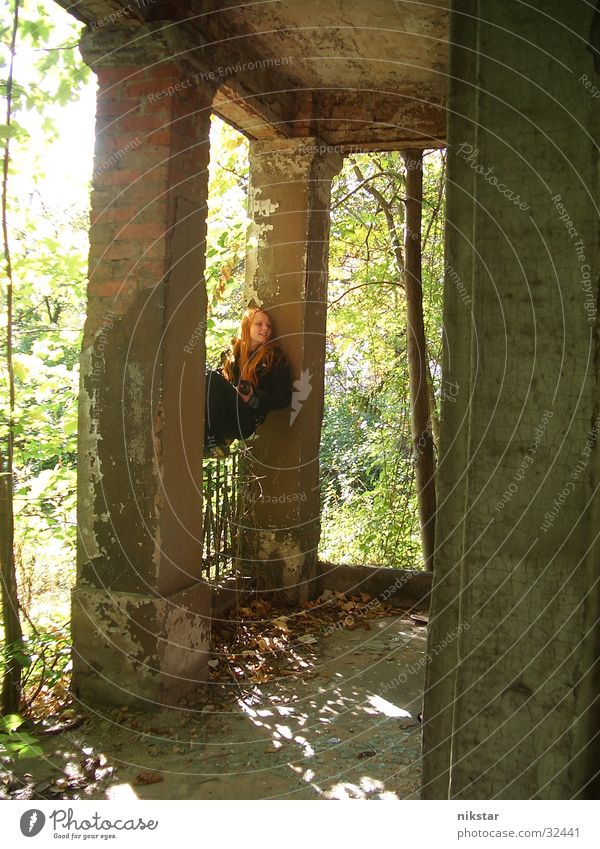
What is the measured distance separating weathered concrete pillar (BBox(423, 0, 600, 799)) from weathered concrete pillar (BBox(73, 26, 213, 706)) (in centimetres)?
→ 243

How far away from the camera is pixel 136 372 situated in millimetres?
3957

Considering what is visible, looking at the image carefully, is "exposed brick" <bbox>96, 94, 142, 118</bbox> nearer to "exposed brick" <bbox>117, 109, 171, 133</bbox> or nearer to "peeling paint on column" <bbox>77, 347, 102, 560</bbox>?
"exposed brick" <bbox>117, 109, 171, 133</bbox>

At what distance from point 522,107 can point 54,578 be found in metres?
6.70

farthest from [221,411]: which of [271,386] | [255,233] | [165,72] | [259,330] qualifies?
[165,72]

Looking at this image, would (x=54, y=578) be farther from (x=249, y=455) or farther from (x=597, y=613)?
(x=597, y=613)

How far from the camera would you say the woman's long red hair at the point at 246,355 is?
18.1ft

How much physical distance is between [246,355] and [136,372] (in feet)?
5.76

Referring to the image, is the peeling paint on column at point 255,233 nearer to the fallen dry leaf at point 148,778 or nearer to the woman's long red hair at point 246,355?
the woman's long red hair at point 246,355

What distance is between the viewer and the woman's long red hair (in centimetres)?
552

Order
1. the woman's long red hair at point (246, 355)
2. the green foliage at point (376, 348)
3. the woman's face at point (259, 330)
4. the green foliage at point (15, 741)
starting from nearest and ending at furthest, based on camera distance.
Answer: the green foliage at point (15, 741) → the woman's long red hair at point (246, 355) → the woman's face at point (259, 330) → the green foliage at point (376, 348)

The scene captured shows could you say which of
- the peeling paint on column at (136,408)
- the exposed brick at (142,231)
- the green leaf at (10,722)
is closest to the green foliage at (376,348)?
the exposed brick at (142,231)

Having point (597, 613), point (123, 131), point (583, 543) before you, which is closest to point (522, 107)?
point (583, 543)

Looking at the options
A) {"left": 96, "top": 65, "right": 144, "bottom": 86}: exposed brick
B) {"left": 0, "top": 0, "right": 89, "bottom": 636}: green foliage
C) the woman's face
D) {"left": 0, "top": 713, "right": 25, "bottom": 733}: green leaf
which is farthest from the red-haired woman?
{"left": 0, "top": 713, "right": 25, "bottom": 733}: green leaf
